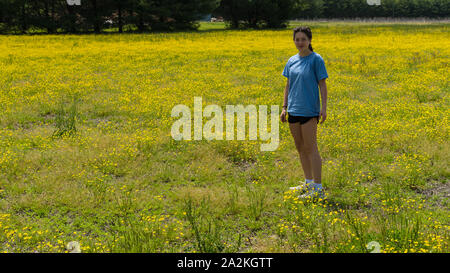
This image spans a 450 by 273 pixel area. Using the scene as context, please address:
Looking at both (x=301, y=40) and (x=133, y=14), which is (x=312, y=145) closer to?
(x=301, y=40)

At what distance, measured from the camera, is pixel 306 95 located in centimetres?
516

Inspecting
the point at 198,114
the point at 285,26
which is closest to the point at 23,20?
the point at 285,26

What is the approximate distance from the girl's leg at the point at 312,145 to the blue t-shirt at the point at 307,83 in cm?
17

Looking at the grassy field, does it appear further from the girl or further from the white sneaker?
the girl

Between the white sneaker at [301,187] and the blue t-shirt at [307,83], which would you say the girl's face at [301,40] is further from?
the white sneaker at [301,187]

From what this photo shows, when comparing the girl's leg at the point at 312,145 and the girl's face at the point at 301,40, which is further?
the girl's leg at the point at 312,145

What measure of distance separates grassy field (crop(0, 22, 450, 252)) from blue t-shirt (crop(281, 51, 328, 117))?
1.30 m

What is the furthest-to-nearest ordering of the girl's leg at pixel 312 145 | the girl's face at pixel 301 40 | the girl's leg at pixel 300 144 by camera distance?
the girl's leg at pixel 300 144, the girl's leg at pixel 312 145, the girl's face at pixel 301 40

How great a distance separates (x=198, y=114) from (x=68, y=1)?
155 ft

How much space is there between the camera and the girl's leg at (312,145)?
529 centimetres

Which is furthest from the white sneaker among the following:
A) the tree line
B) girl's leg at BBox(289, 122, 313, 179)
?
the tree line

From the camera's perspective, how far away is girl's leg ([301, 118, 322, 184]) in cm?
529

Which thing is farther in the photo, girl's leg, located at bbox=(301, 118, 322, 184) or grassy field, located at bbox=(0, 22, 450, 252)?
girl's leg, located at bbox=(301, 118, 322, 184)

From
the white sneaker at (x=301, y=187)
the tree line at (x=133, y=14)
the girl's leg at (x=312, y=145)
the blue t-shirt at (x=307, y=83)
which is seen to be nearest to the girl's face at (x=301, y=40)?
the blue t-shirt at (x=307, y=83)
